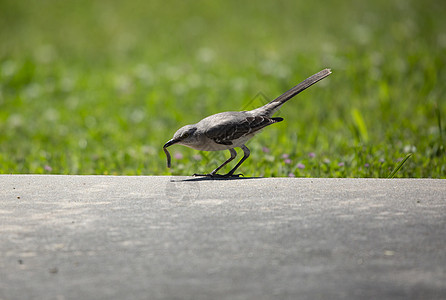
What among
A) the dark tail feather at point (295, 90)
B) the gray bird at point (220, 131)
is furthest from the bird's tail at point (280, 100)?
the gray bird at point (220, 131)

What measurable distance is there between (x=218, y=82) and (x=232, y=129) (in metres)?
4.50

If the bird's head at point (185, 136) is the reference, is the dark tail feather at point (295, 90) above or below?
above

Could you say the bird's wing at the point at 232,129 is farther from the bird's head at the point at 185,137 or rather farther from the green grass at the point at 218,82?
the green grass at the point at 218,82

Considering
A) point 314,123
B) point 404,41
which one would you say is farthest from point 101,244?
point 404,41

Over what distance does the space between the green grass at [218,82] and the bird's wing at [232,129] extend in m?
0.98

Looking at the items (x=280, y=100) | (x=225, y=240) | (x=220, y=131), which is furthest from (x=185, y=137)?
(x=225, y=240)

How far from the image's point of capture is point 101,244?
Answer: 10.2ft

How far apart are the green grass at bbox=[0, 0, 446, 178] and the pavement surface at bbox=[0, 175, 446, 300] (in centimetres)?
143

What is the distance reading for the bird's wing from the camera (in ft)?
15.4

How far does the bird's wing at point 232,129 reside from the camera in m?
4.69

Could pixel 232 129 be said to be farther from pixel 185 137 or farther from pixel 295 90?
pixel 295 90

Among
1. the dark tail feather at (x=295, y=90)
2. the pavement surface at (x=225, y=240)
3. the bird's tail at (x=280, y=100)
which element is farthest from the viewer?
the dark tail feather at (x=295, y=90)

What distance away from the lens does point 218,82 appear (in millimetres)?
9156

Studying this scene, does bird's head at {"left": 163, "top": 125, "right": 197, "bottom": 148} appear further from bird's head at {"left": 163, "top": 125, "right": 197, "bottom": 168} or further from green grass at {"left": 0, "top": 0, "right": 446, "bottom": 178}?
green grass at {"left": 0, "top": 0, "right": 446, "bottom": 178}
